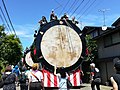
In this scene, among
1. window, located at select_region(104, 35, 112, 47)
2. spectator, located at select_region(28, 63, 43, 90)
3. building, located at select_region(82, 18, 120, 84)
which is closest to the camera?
spectator, located at select_region(28, 63, 43, 90)

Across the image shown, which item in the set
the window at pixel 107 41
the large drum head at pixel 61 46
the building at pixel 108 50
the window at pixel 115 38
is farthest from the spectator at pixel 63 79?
the window at pixel 107 41

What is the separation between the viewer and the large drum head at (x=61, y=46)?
405 centimetres

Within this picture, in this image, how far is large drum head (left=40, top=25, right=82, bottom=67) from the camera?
405 cm

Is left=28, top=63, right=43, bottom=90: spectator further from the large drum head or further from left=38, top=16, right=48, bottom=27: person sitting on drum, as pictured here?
left=38, top=16, right=48, bottom=27: person sitting on drum

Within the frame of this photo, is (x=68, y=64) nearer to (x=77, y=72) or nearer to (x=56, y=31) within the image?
(x=77, y=72)

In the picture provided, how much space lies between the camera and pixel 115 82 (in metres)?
3.84

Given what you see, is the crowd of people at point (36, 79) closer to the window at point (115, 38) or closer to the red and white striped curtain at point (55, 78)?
the red and white striped curtain at point (55, 78)

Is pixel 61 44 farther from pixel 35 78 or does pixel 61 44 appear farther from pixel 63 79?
pixel 35 78

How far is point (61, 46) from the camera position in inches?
159

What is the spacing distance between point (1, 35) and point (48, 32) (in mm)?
20339

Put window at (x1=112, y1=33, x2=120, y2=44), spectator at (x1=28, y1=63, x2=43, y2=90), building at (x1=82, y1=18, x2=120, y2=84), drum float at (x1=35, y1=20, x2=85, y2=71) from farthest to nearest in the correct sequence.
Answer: building at (x1=82, y1=18, x2=120, y2=84) < window at (x1=112, y1=33, x2=120, y2=44) < spectator at (x1=28, y1=63, x2=43, y2=90) < drum float at (x1=35, y1=20, x2=85, y2=71)

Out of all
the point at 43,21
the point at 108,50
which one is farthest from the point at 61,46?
the point at 108,50

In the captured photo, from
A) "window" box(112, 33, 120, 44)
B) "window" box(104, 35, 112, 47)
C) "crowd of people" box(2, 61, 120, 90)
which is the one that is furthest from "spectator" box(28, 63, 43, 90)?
"window" box(104, 35, 112, 47)

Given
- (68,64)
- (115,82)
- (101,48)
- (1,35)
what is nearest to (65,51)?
(68,64)
